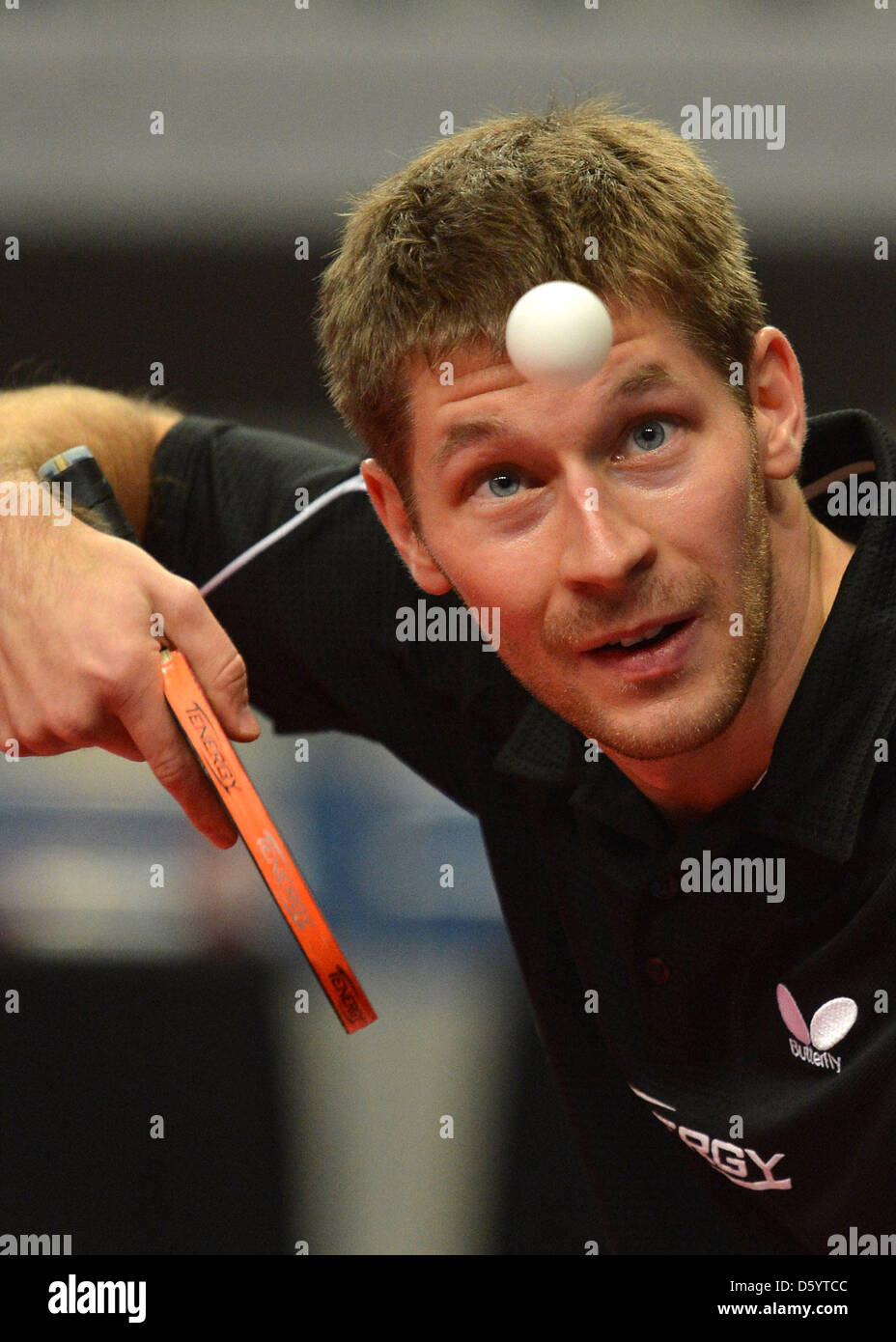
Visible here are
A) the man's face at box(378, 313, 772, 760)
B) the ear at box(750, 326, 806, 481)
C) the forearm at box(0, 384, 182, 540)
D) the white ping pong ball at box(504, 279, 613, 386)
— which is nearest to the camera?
the white ping pong ball at box(504, 279, 613, 386)

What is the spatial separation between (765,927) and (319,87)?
285 cm

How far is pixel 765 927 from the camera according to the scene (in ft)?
4.15

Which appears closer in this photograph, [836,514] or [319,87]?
[836,514]

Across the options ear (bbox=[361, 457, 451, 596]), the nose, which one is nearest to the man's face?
the nose

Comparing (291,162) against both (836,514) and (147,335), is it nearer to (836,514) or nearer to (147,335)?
(147,335)

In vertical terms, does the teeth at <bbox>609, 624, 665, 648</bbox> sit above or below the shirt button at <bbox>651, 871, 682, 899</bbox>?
above

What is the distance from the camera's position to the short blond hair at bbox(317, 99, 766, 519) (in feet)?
3.91

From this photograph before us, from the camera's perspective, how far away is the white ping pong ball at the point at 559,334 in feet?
3.40

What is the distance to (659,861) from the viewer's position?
1.34 m

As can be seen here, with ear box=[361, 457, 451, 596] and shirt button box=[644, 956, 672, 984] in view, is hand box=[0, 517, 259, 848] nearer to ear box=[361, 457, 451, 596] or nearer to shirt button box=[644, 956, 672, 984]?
ear box=[361, 457, 451, 596]

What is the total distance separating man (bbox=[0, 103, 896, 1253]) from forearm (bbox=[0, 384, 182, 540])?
0.21 meters

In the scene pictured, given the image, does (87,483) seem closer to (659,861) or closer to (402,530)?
(402,530)
